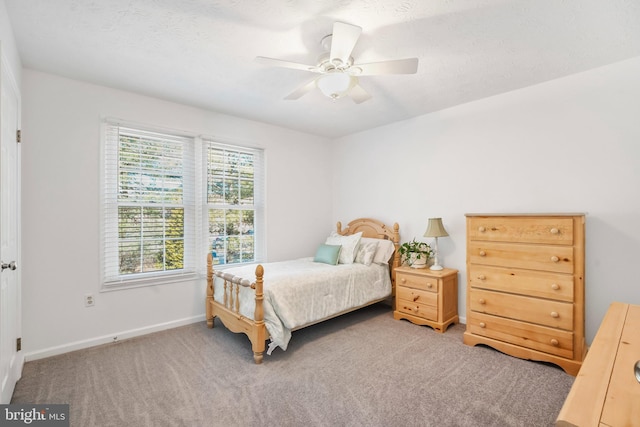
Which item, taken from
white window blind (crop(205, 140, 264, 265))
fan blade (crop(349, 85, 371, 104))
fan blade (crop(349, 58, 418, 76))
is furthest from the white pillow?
fan blade (crop(349, 58, 418, 76))

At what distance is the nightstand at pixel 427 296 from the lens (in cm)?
320

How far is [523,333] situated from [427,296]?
925 millimetres

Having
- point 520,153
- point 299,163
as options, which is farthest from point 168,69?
point 520,153

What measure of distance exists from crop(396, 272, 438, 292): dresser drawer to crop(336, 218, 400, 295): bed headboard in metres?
0.32

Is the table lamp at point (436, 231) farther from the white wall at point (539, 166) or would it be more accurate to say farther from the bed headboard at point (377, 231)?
the bed headboard at point (377, 231)

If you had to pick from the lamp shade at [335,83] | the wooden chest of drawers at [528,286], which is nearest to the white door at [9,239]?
the lamp shade at [335,83]

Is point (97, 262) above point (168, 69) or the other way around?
the other way around

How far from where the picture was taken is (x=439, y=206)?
144 inches

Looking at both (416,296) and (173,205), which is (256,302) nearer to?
(173,205)

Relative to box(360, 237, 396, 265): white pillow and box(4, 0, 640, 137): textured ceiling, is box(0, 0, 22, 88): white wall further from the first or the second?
box(360, 237, 396, 265): white pillow

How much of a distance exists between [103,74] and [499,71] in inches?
139

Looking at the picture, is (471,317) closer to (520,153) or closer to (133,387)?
(520,153)

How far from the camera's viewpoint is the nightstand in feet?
10.5

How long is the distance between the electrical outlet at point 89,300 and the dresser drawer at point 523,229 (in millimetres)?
3658
